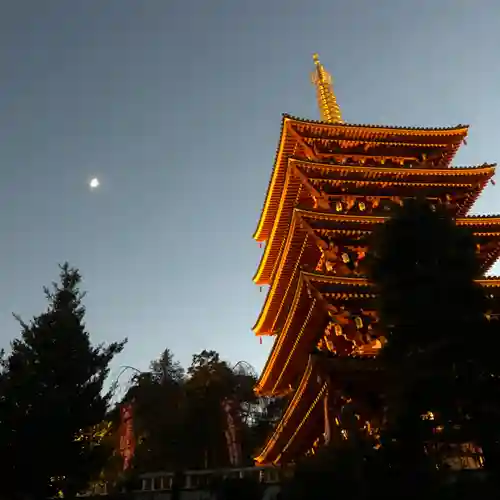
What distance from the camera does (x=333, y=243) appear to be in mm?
19500

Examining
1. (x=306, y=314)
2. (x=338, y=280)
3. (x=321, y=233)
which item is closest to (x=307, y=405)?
(x=306, y=314)

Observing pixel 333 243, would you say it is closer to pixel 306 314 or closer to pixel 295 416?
pixel 306 314

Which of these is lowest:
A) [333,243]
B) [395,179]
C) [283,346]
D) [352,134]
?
[283,346]

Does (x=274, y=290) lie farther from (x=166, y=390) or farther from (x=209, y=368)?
(x=209, y=368)

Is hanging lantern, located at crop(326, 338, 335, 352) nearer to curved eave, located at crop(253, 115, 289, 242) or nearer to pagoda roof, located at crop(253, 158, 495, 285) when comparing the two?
pagoda roof, located at crop(253, 158, 495, 285)

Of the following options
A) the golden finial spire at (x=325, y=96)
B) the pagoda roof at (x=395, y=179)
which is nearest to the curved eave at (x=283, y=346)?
the pagoda roof at (x=395, y=179)

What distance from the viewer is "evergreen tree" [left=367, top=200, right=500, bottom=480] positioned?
1024 cm

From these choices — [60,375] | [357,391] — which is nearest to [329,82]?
[357,391]

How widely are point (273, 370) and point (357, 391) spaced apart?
8.28 meters

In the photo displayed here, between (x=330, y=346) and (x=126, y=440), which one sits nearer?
(x=330, y=346)

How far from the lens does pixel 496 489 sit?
9.71m

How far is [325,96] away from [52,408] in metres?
24.3

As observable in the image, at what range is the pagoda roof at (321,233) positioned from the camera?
61.6 ft

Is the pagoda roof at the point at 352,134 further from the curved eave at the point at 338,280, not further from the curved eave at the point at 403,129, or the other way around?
the curved eave at the point at 338,280
